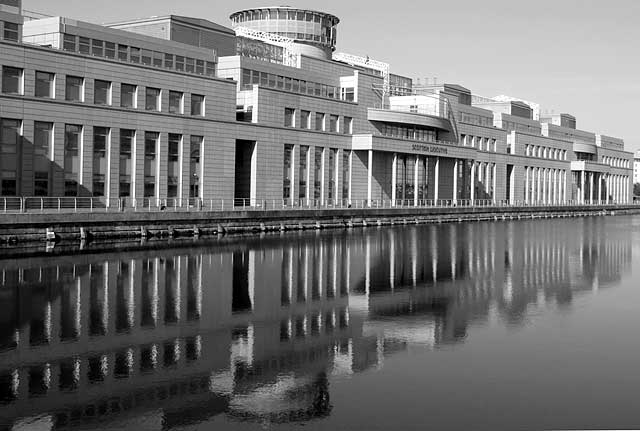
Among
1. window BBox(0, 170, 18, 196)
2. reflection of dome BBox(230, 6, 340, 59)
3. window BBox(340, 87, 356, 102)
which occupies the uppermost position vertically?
reflection of dome BBox(230, 6, 340, 59)

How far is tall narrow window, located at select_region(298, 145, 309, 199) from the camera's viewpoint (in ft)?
294

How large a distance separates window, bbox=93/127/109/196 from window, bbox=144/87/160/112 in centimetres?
513

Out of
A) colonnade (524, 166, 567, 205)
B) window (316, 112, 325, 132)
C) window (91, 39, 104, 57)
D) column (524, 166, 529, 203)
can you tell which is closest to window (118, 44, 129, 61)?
window (91, 39, 104, 57)

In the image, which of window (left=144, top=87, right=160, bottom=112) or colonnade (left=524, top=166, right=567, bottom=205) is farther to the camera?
colonnade (left=524, top=166, right=567, bottom=205)

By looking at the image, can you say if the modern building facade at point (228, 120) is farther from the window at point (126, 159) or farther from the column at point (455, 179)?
the column at point (455, 179)

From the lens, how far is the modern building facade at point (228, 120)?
62312 millimetres

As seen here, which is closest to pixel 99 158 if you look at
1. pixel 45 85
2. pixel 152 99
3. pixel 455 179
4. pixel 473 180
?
pixel 45 85

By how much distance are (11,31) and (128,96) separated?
11.2 metres

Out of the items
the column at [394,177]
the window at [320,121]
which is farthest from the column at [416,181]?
the window at [320,121]

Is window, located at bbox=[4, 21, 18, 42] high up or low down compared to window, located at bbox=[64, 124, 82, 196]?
up

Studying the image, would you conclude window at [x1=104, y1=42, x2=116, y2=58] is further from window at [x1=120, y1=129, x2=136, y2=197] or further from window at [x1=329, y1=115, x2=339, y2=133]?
window at [x1=329, y1=115, x2=339, y2=133]

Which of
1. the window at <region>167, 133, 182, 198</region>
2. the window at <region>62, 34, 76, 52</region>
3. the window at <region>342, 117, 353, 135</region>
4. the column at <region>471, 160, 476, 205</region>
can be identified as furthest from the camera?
the column at <region>471, 160, 476, 205</region>

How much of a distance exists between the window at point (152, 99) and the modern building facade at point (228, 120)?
194mm

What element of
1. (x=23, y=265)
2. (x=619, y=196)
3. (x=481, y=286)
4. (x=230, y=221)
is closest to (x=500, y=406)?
(x=481, y=286)
